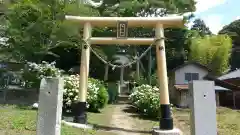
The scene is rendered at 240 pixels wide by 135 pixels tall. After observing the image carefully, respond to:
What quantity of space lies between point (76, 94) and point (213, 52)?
864 inches

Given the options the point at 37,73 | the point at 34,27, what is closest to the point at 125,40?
the point at 37,73

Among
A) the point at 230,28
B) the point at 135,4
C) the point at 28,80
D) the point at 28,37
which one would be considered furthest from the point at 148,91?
the point at 230,28

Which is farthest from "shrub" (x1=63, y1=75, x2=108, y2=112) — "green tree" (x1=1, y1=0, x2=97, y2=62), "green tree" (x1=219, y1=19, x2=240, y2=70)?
"green tree" (x1=219, y1=19, x2=240, y2=70)

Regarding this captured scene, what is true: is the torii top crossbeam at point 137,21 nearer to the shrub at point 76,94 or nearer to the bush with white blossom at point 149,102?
the shrub at point 76,94

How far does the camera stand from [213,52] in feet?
96.4

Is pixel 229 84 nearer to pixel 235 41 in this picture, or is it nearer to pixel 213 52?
pixel 213 52

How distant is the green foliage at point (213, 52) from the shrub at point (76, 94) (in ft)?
60.8

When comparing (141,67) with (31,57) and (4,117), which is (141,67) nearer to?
(31,57)

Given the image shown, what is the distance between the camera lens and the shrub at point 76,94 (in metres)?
11.7

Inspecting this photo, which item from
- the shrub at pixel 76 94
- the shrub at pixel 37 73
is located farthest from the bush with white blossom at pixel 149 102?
the shrub at pixel 37 73

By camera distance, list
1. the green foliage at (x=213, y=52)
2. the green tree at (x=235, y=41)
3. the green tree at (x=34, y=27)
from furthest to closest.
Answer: the green tree at (x=235, y=41)
the green foliage at (x=213, y=52)
the green tree at (x=34, y=27)

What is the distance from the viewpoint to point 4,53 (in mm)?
17188

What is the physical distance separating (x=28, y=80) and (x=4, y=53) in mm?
3674

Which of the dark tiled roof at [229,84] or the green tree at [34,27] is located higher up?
the green tree at [34,27]
